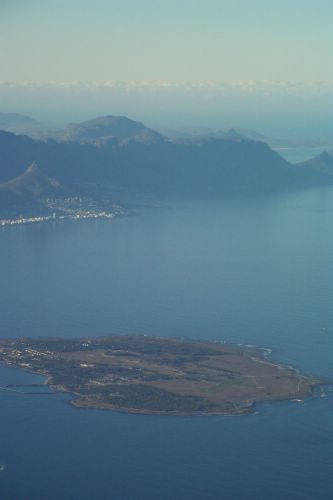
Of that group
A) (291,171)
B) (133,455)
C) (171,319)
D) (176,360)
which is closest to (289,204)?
(291,171)

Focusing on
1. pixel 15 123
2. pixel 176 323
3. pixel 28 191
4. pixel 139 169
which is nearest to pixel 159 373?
pixel 176 323

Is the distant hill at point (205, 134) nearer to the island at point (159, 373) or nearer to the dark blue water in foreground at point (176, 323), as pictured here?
the dark blue water in foreground at point (176, 323)

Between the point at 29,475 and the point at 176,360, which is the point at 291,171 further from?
the point at 29,475

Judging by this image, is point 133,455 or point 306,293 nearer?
point 133,455

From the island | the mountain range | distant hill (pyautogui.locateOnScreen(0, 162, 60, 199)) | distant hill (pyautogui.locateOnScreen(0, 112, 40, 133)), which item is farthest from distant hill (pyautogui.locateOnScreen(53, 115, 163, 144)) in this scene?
the island

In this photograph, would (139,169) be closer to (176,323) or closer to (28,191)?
(28,191)
